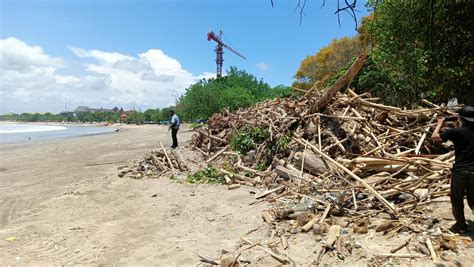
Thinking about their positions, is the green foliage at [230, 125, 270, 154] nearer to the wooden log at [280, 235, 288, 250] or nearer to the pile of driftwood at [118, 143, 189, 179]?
the pile of driftwood at [118, 143, 189, 179]

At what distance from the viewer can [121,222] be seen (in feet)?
23.2

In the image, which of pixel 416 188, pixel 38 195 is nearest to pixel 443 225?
pixel 416 188

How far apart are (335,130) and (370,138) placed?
3.14 feet

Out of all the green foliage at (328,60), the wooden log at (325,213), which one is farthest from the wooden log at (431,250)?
the green foliage at (328,60)

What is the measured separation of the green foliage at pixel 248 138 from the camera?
11.7 meters

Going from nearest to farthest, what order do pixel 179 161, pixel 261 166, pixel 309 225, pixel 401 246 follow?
pixel 401 246 < pixel 309 225 < pixel 261 166 < pixel 179 161

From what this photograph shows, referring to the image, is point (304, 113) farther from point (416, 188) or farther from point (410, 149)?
point (416, 188)

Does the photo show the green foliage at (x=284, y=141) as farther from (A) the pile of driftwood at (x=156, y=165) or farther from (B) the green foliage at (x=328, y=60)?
(B) the green foliage at (x=328, y=60)

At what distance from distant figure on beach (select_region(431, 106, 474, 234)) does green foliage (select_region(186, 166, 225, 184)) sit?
6153 mm

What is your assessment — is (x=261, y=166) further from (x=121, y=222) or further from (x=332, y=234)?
(x=332, y=234)

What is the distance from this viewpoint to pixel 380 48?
15945mm

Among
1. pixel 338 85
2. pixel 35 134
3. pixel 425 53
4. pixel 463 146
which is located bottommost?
pixel 35 134

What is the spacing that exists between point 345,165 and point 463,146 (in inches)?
Answer: 128

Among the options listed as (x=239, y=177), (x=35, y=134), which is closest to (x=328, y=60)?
(x=239, y=177)
